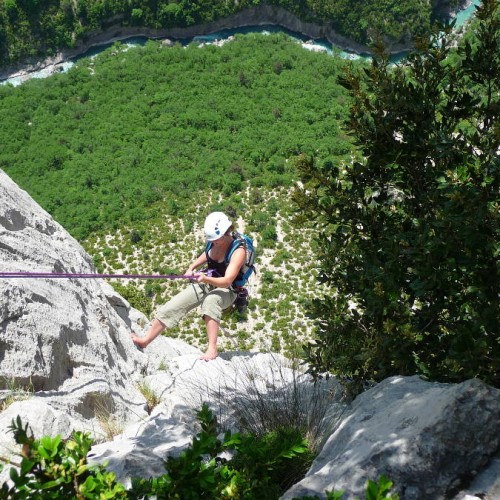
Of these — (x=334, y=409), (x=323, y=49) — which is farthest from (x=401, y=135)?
(x=323, y=49)

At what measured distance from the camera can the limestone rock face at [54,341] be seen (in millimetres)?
4371

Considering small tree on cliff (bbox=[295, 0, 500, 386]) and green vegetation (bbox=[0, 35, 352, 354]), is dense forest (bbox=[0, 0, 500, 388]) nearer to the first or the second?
small tree on cliff (bbox=[295, 0, 500, 386])

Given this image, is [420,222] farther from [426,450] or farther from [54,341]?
[54,341]

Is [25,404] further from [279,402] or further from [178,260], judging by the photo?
[178,260]

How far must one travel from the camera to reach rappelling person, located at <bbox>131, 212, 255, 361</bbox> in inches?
217

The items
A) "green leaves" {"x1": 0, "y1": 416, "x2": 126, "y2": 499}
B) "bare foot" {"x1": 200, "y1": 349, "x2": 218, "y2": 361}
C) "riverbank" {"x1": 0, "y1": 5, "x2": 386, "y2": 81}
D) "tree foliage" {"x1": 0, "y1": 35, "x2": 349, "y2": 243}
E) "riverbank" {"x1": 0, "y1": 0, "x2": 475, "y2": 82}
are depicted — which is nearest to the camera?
"green leaves" {"x1": 0, "y1": 416, "x2": 126, "y2": 499}

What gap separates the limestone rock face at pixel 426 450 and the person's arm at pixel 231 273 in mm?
2790

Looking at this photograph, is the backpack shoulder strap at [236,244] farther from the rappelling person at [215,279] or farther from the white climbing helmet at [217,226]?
the white climbing helmet at [217,226]

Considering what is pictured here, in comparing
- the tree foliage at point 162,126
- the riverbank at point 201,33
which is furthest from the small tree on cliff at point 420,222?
the riverbank at point 201,33

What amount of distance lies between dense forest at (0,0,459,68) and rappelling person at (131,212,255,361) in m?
61.0

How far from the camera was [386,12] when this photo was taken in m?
65.2

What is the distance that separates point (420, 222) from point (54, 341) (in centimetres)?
288

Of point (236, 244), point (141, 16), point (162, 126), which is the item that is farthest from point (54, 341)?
point (141, 16)

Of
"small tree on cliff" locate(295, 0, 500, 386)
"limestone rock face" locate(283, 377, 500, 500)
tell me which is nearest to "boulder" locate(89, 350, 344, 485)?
"small tree on cliff" locate(295, 0, 500, 386)
